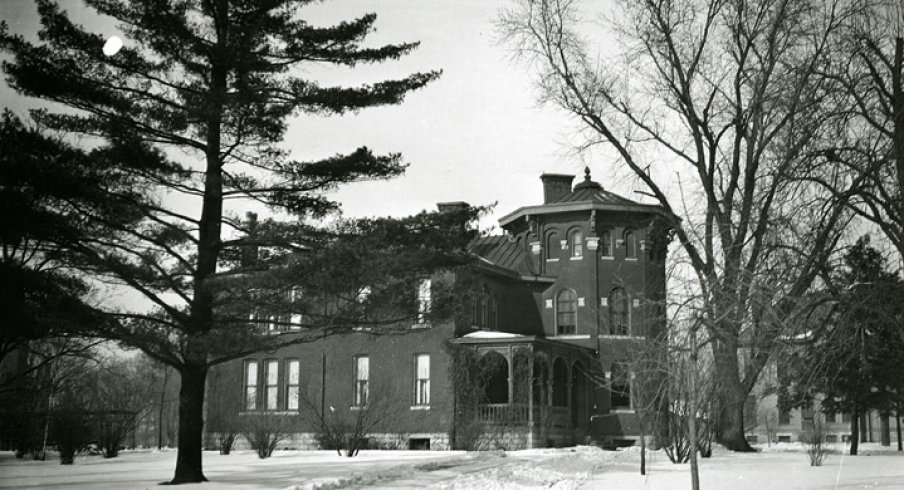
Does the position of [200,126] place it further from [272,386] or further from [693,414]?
[272,386]

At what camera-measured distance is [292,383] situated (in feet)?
121

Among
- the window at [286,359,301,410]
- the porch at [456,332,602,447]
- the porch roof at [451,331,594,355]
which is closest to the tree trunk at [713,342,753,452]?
the porch at [456,332,602,447]

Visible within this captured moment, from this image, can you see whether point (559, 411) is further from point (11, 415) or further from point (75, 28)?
point (75, 28)

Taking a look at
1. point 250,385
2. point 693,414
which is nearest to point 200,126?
point 693,414

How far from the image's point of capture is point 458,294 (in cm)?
1803

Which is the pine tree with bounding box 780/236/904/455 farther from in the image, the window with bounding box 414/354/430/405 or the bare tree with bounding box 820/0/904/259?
the window with bounding box 414/354/430/405

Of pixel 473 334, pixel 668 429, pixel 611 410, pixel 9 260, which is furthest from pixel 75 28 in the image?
pixel 611 410

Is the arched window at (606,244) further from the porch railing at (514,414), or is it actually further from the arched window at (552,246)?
the porch railing at (514,414)

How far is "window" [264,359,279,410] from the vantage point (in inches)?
1469

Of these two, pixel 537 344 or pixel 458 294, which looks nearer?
pixel 458 294

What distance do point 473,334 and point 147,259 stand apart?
60.7 feet

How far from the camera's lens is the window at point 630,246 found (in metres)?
38.3

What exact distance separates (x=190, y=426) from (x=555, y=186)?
27041 mm

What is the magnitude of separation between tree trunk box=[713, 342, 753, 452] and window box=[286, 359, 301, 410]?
16825 mm
